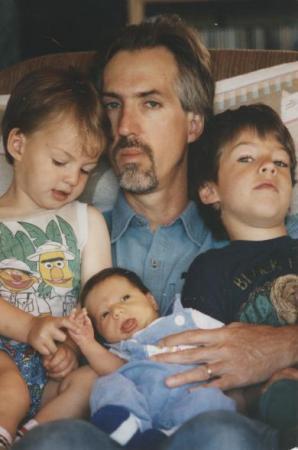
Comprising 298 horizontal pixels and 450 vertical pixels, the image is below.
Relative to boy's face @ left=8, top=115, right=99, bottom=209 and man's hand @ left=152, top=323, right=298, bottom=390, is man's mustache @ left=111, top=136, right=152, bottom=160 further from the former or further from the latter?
man's hand @ left=152, top=323, right=298, bottom=390

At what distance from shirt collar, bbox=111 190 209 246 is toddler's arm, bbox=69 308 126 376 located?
0.24 meters

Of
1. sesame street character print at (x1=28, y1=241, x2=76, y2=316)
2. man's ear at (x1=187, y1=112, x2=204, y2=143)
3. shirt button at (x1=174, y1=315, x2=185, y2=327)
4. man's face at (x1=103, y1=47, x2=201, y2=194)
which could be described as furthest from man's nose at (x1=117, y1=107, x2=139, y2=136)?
shirt button at (x1=174, y1=315, x2=185, y2=327)

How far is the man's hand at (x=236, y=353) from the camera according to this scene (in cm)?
84

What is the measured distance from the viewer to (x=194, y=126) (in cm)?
114

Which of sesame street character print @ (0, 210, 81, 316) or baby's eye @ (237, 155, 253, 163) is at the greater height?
baby's eye @ (237, 155, 253, 163)

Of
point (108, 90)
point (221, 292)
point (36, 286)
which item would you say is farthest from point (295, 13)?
point (36, 286)

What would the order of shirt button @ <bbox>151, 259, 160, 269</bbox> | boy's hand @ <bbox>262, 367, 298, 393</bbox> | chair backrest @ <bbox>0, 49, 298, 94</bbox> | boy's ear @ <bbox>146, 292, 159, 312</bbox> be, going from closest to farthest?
boy's hand @ <bbox>262, 367, 298, 393</bbox>, boy's ear @ <bbox>146, 292, 159, 312</bbox>, shirt button @ <bbox>151, 259, 160, 269</bbox>, chair backrest @ <bbox>0, 49, 298, 94</bbox>

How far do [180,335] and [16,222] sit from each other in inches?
11.0

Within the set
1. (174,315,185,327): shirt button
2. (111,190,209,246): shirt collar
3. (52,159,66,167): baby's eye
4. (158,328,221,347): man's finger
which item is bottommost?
(158,328,221,347): man's finger

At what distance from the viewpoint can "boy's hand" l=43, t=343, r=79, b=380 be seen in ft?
2.96

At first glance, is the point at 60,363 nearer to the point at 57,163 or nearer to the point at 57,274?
the point at 57,274

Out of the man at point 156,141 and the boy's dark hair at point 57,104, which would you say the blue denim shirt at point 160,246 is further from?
the boy's dark hair at point 57,104

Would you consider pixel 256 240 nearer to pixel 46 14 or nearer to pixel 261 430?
pixel 261 430

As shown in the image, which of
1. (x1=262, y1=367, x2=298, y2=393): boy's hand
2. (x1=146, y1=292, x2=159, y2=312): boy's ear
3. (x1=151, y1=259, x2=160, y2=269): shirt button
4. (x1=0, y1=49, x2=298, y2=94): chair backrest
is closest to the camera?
(x1=262, y1=367, x2=298, y2=393): boy's hand
